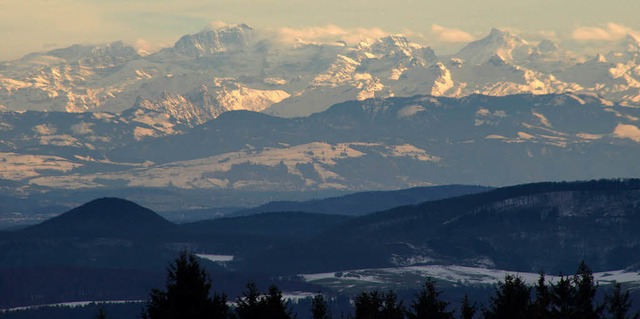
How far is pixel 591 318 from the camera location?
132125 mm

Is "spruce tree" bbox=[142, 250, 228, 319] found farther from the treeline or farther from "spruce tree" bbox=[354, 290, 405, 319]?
"spruce tree" bbox=[354, 290, 405, 319]

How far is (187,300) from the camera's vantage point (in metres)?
122

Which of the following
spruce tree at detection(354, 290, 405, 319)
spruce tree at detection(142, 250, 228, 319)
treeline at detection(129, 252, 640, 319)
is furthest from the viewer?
spruce tree at detection(354, 290, 405, 319)

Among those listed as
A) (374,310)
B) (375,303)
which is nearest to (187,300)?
(374,310)

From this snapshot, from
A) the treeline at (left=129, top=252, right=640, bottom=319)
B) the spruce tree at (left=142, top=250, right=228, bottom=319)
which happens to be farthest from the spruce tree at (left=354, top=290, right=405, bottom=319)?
the spruce tree at (left=142, top=250, right=228, bottom=319)

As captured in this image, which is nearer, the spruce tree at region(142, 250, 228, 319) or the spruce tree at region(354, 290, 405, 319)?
the spruce tree at region(142, 250, 228, 319)

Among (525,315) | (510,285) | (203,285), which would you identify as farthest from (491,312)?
(203,285)

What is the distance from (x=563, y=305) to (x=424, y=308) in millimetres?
9982

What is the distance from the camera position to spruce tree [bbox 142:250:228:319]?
396 ft

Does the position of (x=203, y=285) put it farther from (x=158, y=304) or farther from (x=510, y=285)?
(x=510, y=285)

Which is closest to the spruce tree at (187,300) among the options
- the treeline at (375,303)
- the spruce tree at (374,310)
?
the treeline at (375,303)

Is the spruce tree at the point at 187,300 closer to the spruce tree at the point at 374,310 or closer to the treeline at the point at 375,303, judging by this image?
the treeline at the point at 375,303

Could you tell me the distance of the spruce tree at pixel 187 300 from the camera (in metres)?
121

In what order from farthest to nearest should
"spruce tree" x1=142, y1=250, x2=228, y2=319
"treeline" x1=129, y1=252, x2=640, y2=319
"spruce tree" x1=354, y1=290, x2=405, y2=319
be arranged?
"spruce tree" x1=354, y1=290, x2=405, y2=319
"treeline" x1=129, y1=252, x2=640, y2=319
"spruce tree" x1=142, y1=250, x2=228, y2=319
